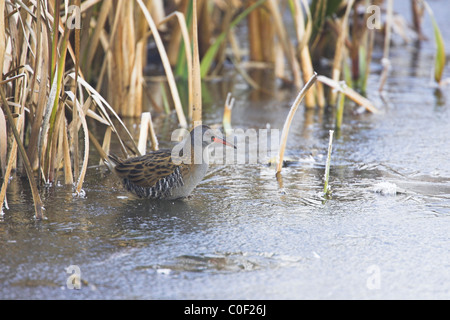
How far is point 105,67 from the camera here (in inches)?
211

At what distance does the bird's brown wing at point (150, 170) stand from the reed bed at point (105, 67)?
0.25 meters

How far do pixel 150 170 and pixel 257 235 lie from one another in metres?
0.88

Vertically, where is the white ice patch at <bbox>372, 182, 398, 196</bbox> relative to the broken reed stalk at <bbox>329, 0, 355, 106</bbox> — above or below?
below

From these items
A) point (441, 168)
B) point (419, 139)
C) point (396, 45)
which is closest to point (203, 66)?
point (419, 139)

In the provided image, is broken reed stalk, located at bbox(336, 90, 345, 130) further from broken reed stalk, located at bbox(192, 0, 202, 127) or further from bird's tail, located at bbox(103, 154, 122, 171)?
bird's tail, located at bbox(103, 154, 122, 171)

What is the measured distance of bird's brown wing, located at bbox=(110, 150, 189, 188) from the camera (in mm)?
3770

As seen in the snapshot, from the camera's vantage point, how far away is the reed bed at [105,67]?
3.67 metres
